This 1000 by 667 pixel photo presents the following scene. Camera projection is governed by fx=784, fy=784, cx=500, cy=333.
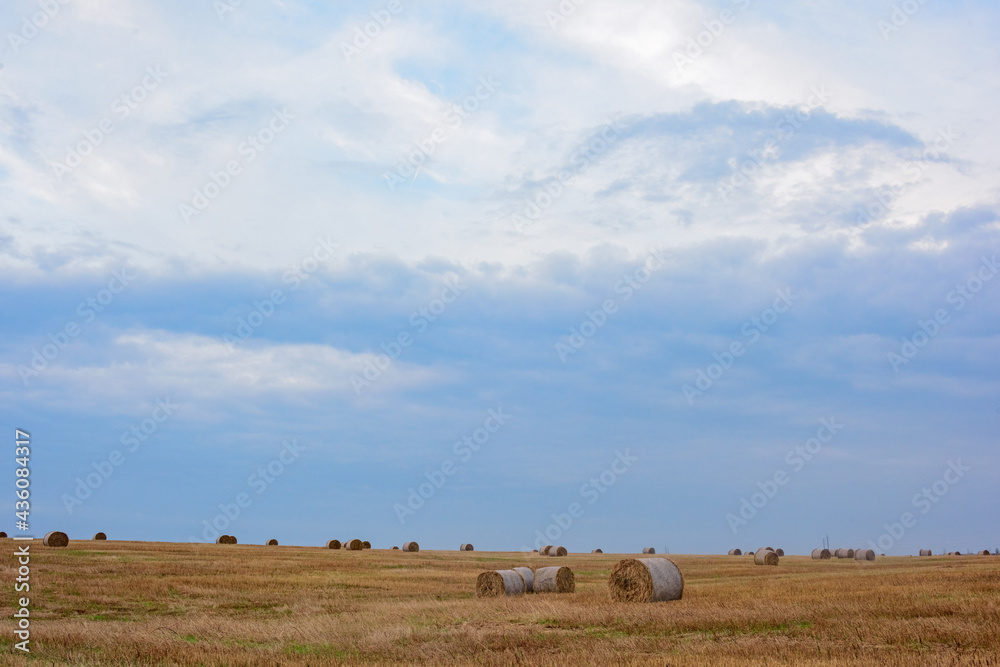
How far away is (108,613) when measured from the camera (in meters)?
20.4

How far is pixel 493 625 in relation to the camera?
56.8 feet

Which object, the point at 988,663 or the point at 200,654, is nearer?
the point at 988,663

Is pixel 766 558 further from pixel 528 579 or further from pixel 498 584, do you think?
pixel 498 584

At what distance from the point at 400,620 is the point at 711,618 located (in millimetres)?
7078

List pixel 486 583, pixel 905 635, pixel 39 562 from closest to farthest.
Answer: pixel 905 635 < pixel 486 583 < pixel 39 562

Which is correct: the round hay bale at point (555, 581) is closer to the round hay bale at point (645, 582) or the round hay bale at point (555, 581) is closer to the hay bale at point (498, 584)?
the hay bale at point (498, 584)

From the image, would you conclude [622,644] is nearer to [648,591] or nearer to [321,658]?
[321,658]

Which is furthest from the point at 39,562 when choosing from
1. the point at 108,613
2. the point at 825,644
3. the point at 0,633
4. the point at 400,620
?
the point at 825,644

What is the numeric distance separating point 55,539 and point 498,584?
3170 cm

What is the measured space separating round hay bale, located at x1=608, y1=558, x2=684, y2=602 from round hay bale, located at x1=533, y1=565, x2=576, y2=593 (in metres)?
3.36

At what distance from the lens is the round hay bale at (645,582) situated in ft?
74.9

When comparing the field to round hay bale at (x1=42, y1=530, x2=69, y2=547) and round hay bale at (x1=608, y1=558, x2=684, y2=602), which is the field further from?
round hay bale at (x1=42, y1=530, x2=69, y2=547)

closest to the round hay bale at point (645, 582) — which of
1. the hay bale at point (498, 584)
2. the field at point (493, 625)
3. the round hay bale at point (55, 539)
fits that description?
the field at point (493, 625)

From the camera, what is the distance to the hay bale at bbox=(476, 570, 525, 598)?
2566cm
